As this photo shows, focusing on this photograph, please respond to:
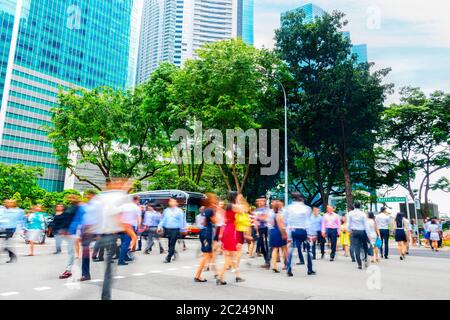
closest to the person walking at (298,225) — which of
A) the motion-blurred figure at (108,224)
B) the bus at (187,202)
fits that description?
the motion-blurred figure at (108,224)

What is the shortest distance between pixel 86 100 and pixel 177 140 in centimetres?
820

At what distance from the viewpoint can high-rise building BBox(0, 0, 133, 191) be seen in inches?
3388

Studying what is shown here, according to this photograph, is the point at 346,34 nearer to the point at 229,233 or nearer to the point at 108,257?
the point at 229,233

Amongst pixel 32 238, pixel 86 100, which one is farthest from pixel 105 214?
pixel 86 100

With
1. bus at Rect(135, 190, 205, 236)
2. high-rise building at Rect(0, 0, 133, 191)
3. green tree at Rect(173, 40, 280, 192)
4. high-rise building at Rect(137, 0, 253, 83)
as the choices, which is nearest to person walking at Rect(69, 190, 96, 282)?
bus at Rect(135, 190, 205, 236)

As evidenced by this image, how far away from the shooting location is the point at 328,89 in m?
25.2

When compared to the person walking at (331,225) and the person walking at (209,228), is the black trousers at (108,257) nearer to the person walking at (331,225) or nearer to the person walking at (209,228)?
the person walking at (209,228)

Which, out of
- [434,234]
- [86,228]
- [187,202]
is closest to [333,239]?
[86,228]

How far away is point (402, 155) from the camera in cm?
3141

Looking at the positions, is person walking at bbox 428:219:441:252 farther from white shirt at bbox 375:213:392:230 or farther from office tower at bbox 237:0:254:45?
office tower at bbox 237:0:254:45

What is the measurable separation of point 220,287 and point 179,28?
149570mm

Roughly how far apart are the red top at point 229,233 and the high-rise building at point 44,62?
84683mm

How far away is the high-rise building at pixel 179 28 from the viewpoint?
139 m

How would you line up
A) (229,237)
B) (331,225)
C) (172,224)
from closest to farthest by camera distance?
1. (229,237)
2. (172,224)
3. (331,225)
